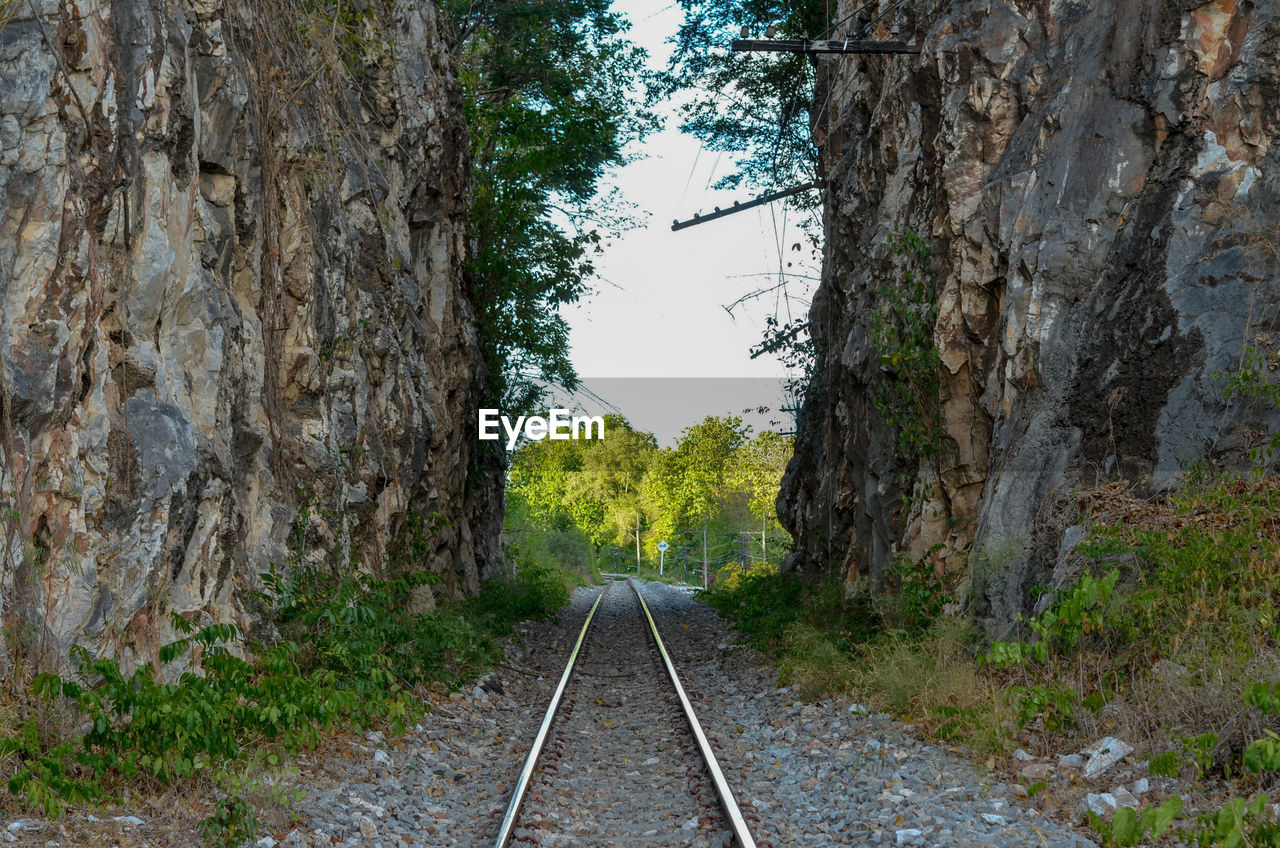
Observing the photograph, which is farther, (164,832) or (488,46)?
(488,46)

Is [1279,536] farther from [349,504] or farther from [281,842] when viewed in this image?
[349,504]

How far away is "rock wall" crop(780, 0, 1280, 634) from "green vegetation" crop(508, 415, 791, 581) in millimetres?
22883

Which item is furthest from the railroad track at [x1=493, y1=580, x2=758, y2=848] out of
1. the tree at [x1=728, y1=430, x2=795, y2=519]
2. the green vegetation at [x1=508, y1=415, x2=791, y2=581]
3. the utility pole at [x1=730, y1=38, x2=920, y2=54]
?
the tree at [x1=728, y1=430, x2=795, y2=519]

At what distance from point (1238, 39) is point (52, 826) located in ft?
40.1

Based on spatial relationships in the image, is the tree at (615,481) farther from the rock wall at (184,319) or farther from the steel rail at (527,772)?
the steel rail at (527,772)

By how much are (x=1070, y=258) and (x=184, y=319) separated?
8.87 meters

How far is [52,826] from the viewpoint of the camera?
574cm

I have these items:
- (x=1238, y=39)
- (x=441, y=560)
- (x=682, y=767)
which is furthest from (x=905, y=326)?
(x=441, y=560)

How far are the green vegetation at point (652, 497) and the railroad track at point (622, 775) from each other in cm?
2335

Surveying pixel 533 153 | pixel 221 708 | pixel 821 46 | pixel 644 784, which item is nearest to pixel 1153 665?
pixel 644 784

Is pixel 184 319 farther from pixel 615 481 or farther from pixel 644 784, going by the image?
pixel 615 481

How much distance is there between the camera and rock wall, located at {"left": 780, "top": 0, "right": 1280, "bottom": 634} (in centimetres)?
973

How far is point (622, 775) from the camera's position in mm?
8906

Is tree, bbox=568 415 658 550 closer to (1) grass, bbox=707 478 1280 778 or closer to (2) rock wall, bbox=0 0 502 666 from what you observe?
(2) rock wall, bbox=0 0 502 666
